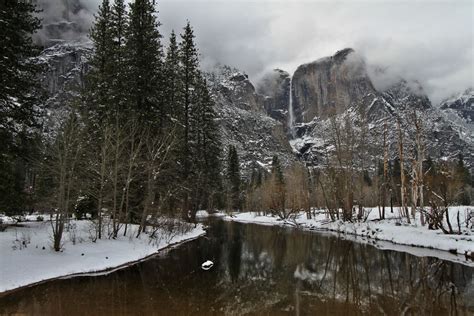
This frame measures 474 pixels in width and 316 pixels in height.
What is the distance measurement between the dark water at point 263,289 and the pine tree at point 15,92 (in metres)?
6.42

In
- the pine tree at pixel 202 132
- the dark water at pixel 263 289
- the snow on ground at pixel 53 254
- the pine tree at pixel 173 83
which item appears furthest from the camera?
the pine tree at pixel 202 132

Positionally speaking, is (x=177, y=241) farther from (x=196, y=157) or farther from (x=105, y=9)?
(x=105, y=9)

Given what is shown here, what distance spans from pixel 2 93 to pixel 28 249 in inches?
292

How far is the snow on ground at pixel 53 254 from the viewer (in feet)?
42.5

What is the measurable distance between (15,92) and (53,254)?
797 centimetres

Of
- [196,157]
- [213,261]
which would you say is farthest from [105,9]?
[213,261]

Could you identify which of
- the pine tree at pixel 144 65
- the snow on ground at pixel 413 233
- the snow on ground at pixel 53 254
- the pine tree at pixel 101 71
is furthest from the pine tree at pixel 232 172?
the snow on ground at pixel 53 254

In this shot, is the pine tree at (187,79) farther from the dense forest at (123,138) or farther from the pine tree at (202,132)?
the pine tree at (202,132)

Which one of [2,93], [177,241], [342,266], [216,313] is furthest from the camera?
[177,241]

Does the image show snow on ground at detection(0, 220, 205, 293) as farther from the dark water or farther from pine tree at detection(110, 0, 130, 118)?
pine tree at detection(110, 0, 130, 118)

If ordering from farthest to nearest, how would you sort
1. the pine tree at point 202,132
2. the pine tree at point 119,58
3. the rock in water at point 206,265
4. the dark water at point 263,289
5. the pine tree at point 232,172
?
the pine tree at point 232,172
the pine tree at point 202,132
the pine tree at point 119,58
the rock in water at point 206,265
the dark water at point 263,289

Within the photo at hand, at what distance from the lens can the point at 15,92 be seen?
57.5ft

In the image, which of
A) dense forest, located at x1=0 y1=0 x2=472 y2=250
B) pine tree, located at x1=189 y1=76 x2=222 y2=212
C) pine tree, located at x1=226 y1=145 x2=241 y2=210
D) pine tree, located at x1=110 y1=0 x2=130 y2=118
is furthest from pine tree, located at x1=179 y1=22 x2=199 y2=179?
pine tree, located at x1=226 y1=145 x2=241 y2=210

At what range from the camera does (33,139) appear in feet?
63.1
